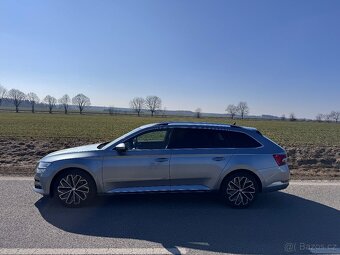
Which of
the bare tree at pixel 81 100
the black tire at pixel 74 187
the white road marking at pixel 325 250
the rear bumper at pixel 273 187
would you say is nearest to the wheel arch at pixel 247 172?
the rear bumper at pixel 273 187

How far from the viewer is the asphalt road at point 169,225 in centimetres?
367

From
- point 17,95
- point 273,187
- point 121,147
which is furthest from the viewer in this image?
point 17,95

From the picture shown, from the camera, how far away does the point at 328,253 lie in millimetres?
3574

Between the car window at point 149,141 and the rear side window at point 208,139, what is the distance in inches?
7.3

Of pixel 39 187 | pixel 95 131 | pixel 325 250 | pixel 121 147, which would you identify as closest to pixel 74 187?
pixel 39 187

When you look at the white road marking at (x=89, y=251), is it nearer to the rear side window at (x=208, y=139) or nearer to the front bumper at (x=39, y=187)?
the front bumper at (x=39, y=187)

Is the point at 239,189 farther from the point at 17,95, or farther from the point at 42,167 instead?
the point at 17,95

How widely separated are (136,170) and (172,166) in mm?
646

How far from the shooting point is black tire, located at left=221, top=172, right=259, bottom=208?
5.24 metres

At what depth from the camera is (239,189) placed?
5250 mm

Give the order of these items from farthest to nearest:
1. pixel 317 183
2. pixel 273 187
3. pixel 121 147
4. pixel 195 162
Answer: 1. pixel 317 183
2. pixel 273 187
3. pixel 195 162
4. pixel 121 147

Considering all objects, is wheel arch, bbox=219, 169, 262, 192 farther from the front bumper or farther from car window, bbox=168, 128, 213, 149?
the front bumper

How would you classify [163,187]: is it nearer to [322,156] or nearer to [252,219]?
[252,219]

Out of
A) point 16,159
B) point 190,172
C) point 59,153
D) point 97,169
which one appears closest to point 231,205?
point 190,172
